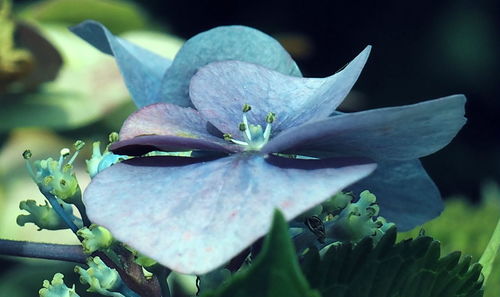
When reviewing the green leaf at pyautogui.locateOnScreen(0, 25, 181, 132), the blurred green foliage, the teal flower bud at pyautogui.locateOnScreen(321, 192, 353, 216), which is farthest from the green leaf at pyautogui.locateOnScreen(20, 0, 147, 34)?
the teal flower bud at pyautogui.locateOnScreen(321, 192, 353, 216)

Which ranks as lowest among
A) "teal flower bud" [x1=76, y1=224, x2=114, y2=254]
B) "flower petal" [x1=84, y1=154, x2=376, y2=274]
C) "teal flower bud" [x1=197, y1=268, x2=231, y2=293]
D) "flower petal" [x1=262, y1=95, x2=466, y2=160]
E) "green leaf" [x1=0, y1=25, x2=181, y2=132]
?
"green leaf" [x1=0, y1=25, x2=181, y2=132]

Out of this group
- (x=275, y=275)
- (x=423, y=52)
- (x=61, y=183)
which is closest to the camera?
(x=275, y=275)

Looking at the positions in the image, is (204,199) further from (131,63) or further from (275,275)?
(131,63)

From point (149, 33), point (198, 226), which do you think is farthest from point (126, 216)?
point (149, 33)

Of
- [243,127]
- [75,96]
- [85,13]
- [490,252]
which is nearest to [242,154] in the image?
[243,127]

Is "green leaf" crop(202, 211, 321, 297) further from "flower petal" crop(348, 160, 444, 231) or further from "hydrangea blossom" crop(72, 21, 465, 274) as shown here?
"flower petal" crop(348, 160, 444, 231)

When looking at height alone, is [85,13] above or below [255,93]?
below

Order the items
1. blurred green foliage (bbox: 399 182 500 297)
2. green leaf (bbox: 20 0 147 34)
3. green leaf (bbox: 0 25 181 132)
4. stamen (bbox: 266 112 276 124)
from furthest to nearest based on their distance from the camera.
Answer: green leaf (bbox: 20 0 147 34)
green leaf (bbox: 0 25 181 132)
blurred green foliage (bbox: 399 182 500 297)
stamen (bbox: 266 112 276 124)
